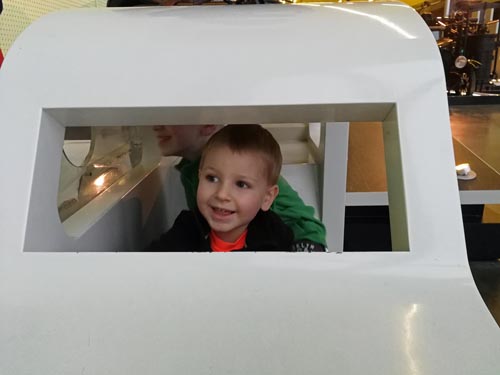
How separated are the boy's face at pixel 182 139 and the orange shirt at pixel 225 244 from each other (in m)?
0.23

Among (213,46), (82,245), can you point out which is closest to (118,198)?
(82,245)

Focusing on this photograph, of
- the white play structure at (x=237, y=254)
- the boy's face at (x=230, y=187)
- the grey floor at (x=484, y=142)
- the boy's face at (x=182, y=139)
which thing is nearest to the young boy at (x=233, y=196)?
the boy's face at (x=230, y=187)

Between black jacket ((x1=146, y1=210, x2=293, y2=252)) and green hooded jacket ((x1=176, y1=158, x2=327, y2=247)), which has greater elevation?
green hooded jacket ((x1=176, y1=158, x2=327, y2=247))

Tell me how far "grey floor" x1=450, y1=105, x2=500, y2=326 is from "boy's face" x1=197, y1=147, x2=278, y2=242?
893 millimetres

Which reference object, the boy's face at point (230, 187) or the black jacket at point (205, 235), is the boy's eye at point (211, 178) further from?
the black jacket at point (205, 235)

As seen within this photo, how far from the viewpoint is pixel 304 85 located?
45 centimetres

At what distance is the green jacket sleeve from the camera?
3.11 ft

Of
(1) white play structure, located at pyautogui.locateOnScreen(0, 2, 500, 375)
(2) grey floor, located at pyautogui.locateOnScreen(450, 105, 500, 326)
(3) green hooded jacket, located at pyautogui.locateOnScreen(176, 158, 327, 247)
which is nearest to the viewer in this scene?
(1) white play structure, located at pyautogui.locateOnScreen(0, 2, 500, 375)

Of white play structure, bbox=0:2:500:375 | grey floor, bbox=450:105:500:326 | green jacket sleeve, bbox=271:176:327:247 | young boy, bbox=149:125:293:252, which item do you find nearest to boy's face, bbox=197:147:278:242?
young boy, bbox=149:125:293:252

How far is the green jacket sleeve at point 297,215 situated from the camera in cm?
95

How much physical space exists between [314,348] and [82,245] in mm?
397

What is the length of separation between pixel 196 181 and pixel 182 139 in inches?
3.9

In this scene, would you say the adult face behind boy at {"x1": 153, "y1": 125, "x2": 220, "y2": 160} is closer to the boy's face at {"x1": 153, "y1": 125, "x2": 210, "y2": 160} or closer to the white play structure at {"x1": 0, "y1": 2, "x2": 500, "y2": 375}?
the boy's face at {"x1": 153, "y1": 125, "x2": 210, "y2": 160}

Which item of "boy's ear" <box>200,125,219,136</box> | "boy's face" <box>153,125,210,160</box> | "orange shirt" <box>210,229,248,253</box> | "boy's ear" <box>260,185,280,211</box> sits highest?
"boy's ear" <box>200,125,219,136</box>
